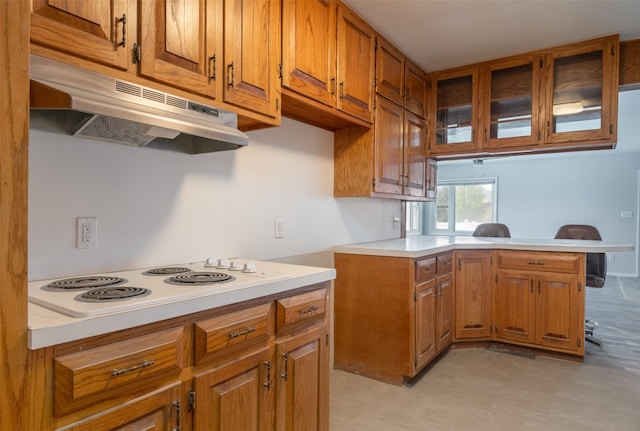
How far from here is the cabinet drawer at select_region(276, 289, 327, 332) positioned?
146cm

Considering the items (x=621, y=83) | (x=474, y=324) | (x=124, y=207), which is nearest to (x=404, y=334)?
(x=474, y=324)

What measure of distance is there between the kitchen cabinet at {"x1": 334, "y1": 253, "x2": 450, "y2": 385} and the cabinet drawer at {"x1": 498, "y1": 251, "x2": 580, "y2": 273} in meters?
0.79

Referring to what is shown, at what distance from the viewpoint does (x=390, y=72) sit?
113 inches

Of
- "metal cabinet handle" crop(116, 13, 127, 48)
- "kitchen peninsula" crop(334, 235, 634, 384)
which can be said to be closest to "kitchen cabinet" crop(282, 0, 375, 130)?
"metal cabinet handle" crop(116, 13, 127, 48)

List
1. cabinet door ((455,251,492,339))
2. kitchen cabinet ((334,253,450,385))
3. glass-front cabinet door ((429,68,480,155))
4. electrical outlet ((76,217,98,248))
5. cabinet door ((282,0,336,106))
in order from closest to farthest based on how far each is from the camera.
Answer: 1. electrical outlet ((76,217,98,248))
2. cabinet door ((282,0,336,106))
3. kitchen cabinet ((334,253,450,385))
4. cabinet door ((455,251,492,339))
5. glass-front cabinet door ((429,68,480,155))

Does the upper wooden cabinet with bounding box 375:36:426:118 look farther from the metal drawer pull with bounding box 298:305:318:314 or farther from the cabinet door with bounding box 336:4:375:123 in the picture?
the metal drawer pull with bounding box 298:305:318:314

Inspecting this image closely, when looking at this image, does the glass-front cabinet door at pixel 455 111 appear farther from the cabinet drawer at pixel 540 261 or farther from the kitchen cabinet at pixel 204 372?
the kitchen cabinet at pixel 204 372

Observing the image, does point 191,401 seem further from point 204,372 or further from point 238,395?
point 238,395

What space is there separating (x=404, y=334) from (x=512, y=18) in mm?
2248

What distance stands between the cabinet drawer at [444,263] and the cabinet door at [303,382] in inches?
57.0

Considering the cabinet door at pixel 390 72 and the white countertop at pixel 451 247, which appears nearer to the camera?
the white countertop at pixel 451 247

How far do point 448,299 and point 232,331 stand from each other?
7.36 ft

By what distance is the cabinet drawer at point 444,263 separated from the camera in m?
2.86

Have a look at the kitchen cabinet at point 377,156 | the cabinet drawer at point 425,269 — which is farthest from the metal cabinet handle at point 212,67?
the cabinet drawer at point 425,269
